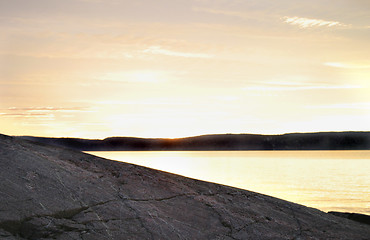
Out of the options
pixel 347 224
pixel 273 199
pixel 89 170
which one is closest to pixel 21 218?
pixel 89 170

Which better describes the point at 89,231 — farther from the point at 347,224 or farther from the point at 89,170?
the point at 347,224

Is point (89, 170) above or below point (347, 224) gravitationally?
above

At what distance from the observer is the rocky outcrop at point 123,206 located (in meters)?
8.21

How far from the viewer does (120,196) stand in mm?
9531

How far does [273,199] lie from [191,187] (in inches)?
90.0

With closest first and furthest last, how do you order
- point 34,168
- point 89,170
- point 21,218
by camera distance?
point 21,218 < point 34,168 < point 89,170

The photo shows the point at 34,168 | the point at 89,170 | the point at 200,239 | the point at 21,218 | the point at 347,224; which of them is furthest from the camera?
the point at 347,224

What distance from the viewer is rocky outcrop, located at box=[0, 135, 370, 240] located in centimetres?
821

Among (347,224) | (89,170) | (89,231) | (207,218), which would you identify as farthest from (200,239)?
(347,224)

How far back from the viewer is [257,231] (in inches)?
377

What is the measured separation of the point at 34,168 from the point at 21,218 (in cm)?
174

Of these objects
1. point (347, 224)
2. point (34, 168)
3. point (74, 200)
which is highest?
point (34, 168)

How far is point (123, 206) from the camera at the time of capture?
9156 mm

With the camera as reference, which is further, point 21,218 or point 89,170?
point 89,170
